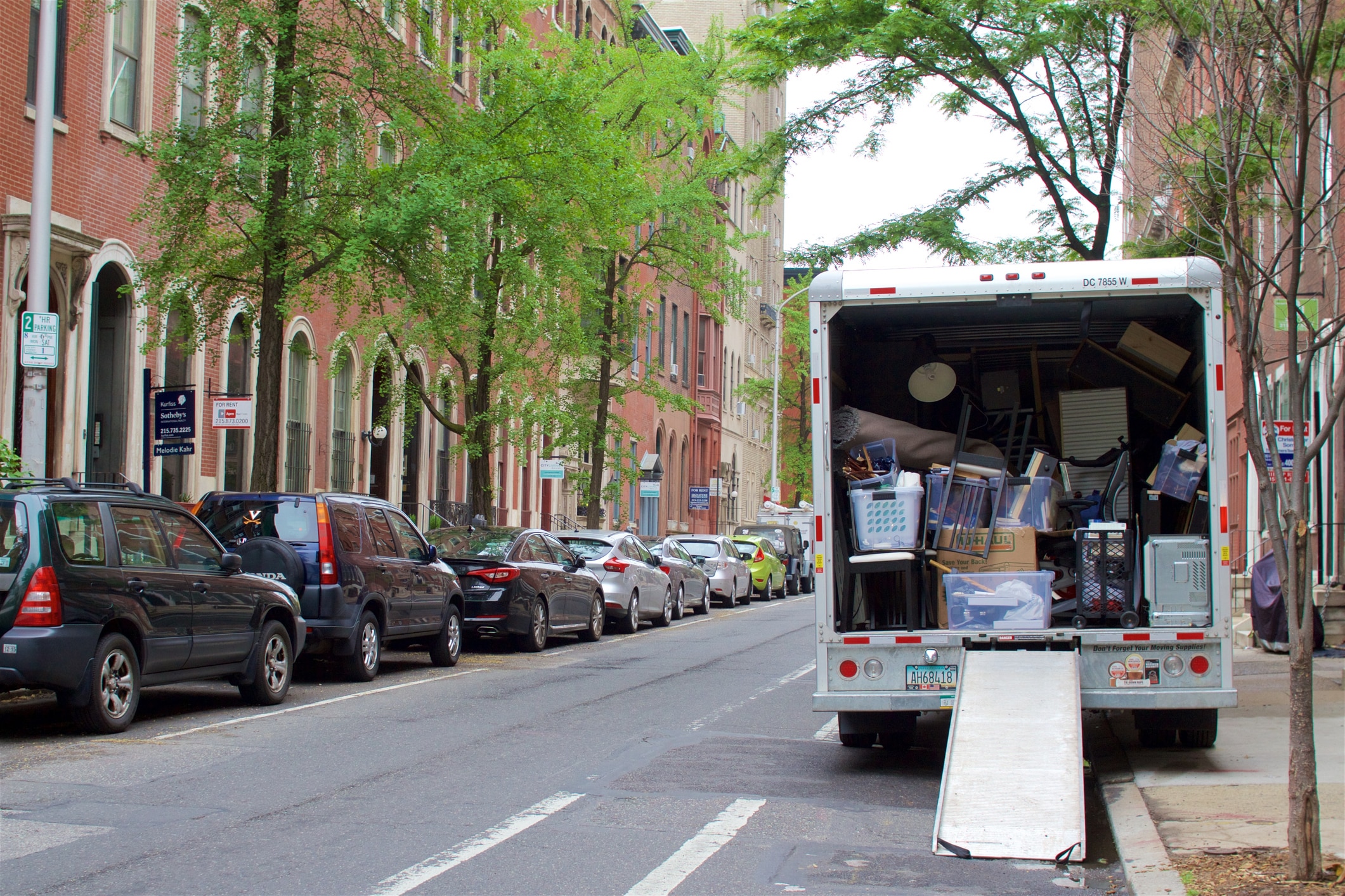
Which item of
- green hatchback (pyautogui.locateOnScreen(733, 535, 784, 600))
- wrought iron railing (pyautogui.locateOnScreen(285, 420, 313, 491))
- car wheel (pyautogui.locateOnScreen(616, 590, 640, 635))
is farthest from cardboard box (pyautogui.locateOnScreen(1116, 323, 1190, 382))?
green hatchback (pyautogui.locateOnScreen(733, 535, 784, 600))

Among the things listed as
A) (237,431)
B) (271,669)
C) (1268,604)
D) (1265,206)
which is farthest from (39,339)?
(1268,604)

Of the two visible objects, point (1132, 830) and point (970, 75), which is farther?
point (970, 75)

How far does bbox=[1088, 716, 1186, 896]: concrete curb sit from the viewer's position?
6395 millimetres

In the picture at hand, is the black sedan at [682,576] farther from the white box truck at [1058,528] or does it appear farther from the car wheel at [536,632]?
the white box truck at [1058,528]

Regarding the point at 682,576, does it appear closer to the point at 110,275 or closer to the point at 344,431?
the point at 344,431

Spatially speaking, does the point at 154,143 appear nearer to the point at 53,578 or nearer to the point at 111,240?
the point at 111,240

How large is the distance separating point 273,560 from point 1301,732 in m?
9.75

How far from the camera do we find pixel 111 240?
69.5ft

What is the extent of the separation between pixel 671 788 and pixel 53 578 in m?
4.41

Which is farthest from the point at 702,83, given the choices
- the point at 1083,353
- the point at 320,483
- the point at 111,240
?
the point at 1083,353

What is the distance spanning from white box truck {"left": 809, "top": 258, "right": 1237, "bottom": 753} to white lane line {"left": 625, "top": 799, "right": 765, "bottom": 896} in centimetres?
128

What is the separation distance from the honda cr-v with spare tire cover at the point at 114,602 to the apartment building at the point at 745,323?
170 ft

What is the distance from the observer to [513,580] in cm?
1795

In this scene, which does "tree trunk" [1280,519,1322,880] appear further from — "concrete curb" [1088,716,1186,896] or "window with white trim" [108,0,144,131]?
"window with white trim" [108,0,144,131]
